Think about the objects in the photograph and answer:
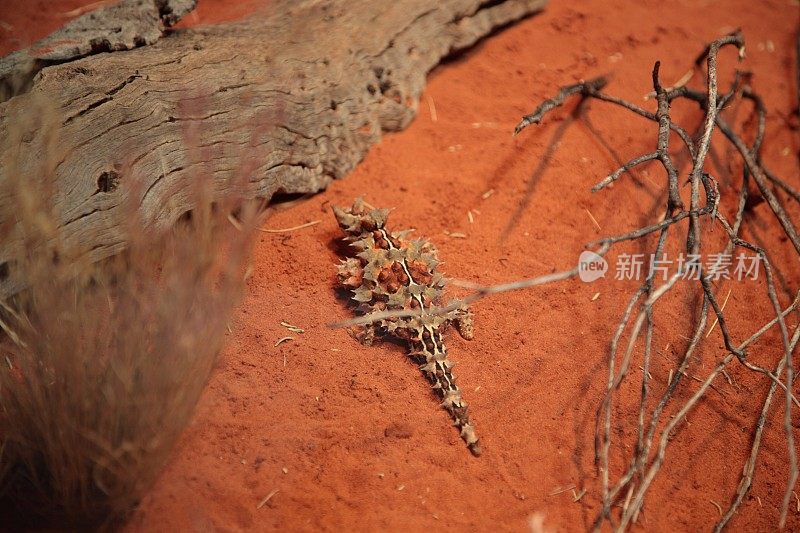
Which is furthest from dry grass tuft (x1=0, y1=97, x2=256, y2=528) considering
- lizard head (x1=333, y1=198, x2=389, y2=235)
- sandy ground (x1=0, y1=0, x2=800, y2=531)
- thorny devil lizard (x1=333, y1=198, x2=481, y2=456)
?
lizard head (x1=333, y1=198, x2=389, y2=235)

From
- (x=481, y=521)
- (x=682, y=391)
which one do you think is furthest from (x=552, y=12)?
(x=481, y=521)

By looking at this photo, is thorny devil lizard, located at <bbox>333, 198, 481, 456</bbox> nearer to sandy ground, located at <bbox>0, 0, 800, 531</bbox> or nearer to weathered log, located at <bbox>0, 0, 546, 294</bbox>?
sandy ground, located at <bbox>0, 0, 800, 531</bbox>

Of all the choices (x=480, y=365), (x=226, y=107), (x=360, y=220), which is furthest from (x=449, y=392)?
(x=226, y=107)

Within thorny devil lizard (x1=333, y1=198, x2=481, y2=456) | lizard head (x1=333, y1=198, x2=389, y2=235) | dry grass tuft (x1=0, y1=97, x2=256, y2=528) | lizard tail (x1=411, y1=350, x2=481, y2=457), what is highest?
dry grass tuft (x1=0, y1=97, x2=256, y2=528)

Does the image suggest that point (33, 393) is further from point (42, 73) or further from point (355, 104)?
point (355, 104)

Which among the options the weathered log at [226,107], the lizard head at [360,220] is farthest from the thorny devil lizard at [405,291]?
the weathered log at [226,107]
